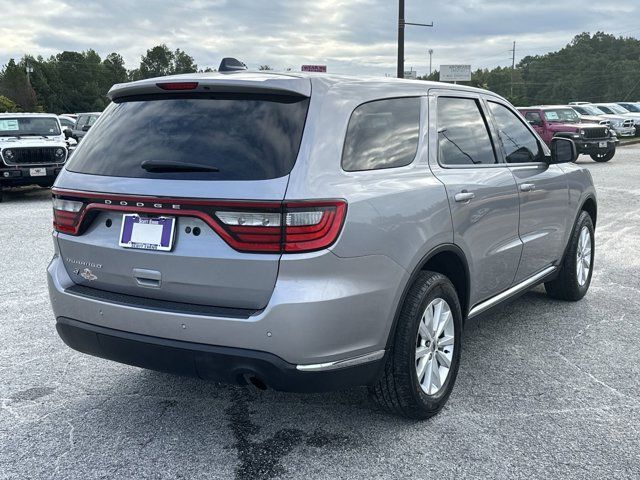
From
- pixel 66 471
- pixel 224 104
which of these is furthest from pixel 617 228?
pixel 66 471

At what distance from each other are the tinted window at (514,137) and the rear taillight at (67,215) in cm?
281

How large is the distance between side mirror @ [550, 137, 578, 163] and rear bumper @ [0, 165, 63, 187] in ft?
38.0

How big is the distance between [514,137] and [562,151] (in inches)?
21.6

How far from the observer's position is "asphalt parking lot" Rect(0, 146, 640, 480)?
2.97m

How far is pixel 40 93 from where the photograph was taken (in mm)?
91625

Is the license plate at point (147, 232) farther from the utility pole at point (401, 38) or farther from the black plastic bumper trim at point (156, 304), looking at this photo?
the utility pole at point (401, 38)

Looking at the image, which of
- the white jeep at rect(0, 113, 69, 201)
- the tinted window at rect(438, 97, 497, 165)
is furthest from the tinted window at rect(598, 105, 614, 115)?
A: the tinted window at rect(438, 97, 497, 165)

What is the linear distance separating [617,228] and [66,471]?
846 centimetres

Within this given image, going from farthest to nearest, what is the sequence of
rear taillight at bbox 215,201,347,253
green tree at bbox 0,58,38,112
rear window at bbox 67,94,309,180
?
green tree at bbox 0,58,38,112 < rear window at bbox 67,94,309,180 < rear taillight at bbox 215,201,347,253

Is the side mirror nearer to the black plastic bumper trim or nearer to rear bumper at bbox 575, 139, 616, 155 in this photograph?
the black plastic bumper trim

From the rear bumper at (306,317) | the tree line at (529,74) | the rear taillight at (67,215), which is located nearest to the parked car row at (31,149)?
the rear taillight at (67,215)

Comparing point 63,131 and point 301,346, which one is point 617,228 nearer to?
point 301,346

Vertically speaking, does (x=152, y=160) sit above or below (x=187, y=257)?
above

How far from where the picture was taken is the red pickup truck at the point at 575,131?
20750 millimetres
